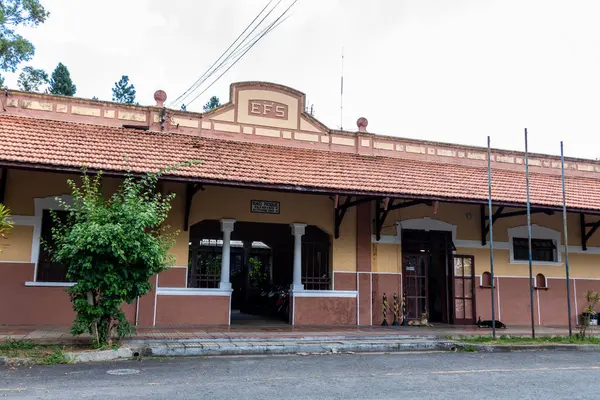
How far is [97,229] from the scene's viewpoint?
867 cm

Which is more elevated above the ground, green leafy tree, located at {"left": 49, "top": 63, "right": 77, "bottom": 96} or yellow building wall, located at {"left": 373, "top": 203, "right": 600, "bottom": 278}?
green leafy tree, located at {"left": 49, "top": 63, "right": 77, "bottom": 96}

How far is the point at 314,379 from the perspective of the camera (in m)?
7.36

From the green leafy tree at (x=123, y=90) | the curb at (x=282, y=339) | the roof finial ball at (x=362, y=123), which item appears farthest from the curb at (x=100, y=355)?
the green leafy tree at (x=123, y=90)

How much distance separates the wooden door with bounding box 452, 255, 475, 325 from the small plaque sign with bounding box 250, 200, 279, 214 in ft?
17.8

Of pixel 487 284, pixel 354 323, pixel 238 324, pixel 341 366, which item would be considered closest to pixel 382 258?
pixel 354 323

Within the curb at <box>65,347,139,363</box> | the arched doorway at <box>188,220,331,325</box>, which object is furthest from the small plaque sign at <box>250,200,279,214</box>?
the curb at <box>65,347,139,363</box>

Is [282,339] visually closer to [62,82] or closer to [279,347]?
[279,347]

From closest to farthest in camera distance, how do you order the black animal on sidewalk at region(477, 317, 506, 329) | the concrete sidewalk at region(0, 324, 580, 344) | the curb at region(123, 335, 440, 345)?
the curb at region(123, 335, 440, 345) → the concrete sidewalk at region(0, 324, 580, 344) → the black animal on sidewalk at region(477, 317, 506, 329)

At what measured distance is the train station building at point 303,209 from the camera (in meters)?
11.7

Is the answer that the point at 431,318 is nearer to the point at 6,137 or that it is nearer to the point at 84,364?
the point at 84,364

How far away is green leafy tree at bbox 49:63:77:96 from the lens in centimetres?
3450

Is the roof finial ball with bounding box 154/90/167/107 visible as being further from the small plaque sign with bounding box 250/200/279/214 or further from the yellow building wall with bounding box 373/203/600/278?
the yellow building wall with bounding box 373/203/600/278

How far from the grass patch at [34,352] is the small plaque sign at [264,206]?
5.85 m

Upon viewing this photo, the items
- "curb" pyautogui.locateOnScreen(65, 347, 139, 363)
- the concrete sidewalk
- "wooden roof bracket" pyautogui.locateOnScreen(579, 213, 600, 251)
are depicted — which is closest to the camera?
"curb" pyautogui.locateOnScreen(65, 347, 139, 363)
